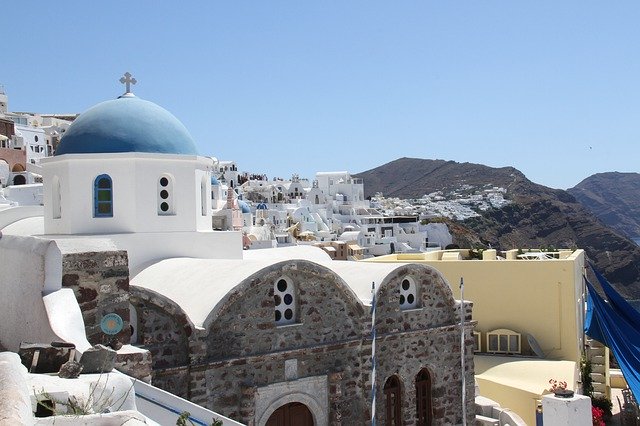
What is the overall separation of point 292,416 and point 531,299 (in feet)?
27.5

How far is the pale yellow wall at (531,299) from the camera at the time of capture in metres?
15.4

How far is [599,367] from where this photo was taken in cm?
1744

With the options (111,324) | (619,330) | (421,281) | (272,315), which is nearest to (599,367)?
(619,330)

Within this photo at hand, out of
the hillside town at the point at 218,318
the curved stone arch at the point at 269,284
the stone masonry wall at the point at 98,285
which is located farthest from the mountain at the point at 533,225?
the stone masonry wall at the point at 98,285

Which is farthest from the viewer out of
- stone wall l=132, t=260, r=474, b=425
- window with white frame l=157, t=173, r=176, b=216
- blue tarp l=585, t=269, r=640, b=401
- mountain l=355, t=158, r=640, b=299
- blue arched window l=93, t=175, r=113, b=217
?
mountain l=355, t=158, r=640, b=299

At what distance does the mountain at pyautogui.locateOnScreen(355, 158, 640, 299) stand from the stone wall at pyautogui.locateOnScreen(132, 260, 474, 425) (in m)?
69.3

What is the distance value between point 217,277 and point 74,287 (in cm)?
340

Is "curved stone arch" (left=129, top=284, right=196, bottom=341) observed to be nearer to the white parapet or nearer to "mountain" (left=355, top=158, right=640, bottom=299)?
the white parapet

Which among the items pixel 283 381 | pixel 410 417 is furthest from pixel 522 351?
pixel 283 381

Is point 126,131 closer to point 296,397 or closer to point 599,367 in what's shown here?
point 296,397

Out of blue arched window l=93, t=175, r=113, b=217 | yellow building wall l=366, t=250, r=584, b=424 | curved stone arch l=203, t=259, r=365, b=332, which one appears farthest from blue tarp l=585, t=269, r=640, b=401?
blue arched window l=93, t=175, r=113, b=217

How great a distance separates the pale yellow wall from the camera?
50.6 feet

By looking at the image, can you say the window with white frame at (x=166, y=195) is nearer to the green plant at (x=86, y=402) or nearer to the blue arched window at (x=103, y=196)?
the blue arched window at (x=103, y=196)

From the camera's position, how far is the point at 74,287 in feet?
19.8
